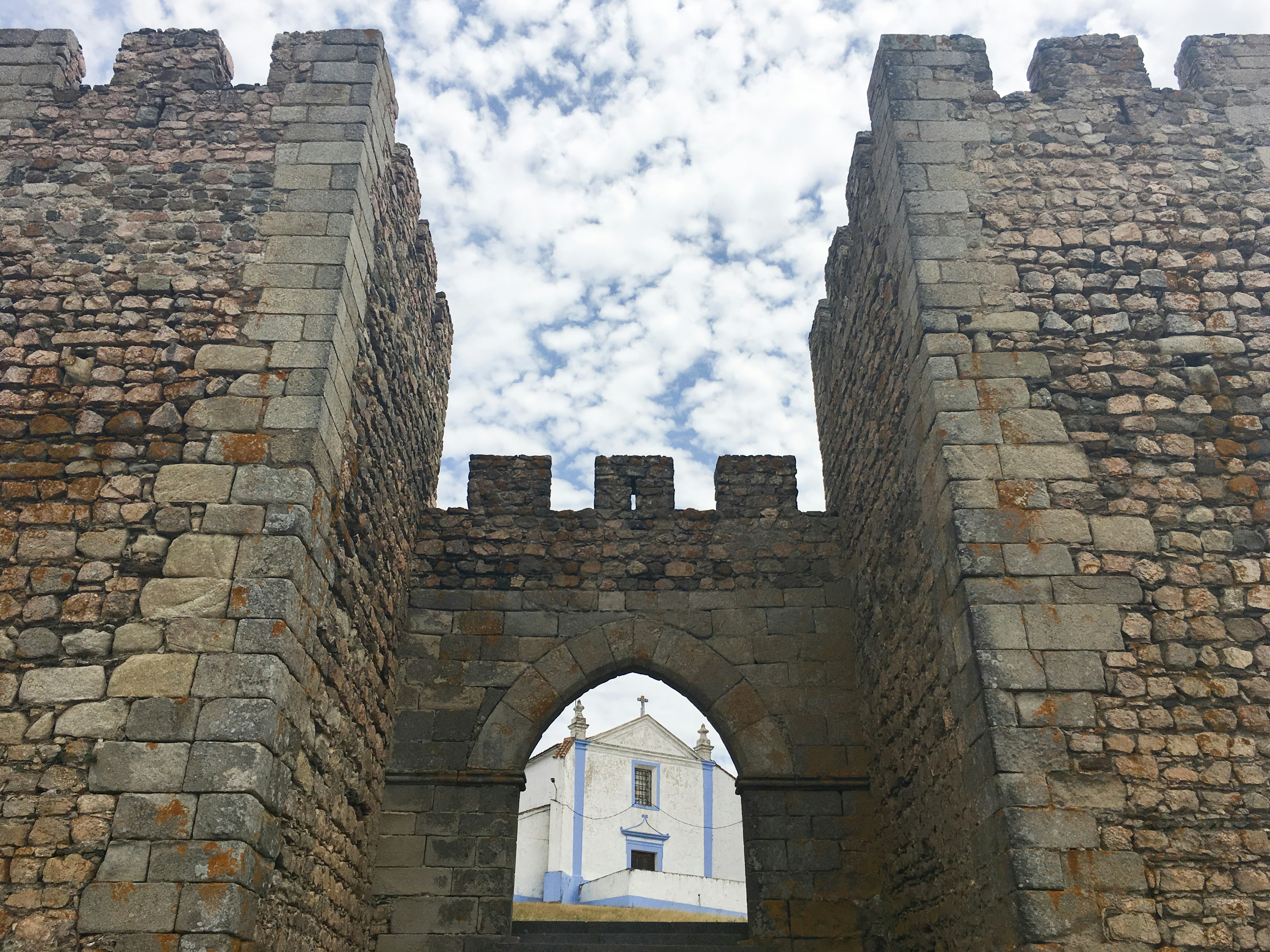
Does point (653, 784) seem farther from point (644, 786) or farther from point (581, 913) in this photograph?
point (581, 913)

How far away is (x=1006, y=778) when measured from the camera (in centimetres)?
382

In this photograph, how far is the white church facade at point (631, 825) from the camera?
20.6 m

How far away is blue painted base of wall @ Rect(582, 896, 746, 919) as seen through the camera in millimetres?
19750

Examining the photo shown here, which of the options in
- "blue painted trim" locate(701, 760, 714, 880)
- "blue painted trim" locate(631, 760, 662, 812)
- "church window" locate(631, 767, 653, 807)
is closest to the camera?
"blue painted trim" locate(701, 760, 714, 880)

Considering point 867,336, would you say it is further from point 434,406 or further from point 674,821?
point 674,821

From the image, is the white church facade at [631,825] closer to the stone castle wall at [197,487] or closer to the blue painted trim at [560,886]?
the blue painted trim at [560,886]

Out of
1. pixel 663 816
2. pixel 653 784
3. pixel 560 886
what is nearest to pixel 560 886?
pixel 560 886

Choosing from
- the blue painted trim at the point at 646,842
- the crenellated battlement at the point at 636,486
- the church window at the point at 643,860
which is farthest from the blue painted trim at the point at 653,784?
the crenellated battlement at the point at 636,486

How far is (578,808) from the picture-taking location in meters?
21.3

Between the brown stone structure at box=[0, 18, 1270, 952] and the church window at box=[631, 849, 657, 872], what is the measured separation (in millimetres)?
16204

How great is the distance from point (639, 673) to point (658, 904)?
50.2 ft

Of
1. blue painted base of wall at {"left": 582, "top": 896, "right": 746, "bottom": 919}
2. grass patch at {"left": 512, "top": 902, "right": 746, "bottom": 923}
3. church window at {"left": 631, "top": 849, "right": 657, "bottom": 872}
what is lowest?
grass patch at {"left": 512, "top": 902, "right": 746, "bottom": 923}

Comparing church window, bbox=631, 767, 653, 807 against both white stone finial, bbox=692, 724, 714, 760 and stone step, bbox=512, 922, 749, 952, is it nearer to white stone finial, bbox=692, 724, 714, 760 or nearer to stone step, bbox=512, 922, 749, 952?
white stone finial, bbox=692, 724, 714, 760

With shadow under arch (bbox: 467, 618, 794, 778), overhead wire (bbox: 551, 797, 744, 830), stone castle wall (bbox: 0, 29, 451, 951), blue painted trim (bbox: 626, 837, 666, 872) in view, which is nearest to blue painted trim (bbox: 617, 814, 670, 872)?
blue painted trim (bbox: 626, 837, 666, 872)
